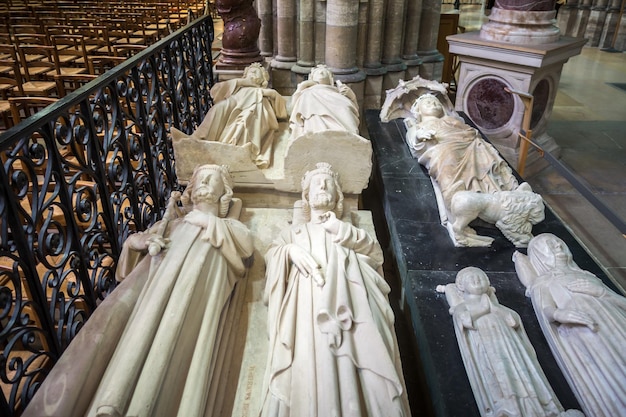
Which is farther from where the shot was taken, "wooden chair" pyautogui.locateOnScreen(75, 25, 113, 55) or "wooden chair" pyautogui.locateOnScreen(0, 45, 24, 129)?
"wooden chair" pyautogui.locateOnScreen(75, 25, 113, 55)

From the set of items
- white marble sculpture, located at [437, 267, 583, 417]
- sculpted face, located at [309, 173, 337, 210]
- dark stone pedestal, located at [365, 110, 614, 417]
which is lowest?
dark stone pedestal, located at [365, 110, 614, 417]

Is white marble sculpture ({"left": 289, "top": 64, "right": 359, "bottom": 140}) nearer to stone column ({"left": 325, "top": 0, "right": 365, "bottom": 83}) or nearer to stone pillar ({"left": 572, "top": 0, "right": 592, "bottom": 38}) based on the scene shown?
stone column ({"left": 325, "top": 0, "right": 365, "bottom": 83})

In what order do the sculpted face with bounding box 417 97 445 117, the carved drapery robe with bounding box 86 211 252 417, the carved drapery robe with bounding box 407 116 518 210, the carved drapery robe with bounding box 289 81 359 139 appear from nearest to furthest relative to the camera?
the carved drapery robe with bounding box 86 211 252 417 → the carved drapery robe with bounding box 407 116 518 210 → the carved drapery robe with bounding box 289 81 359 139 → the sculpted face with bounding box 417 97 445 117

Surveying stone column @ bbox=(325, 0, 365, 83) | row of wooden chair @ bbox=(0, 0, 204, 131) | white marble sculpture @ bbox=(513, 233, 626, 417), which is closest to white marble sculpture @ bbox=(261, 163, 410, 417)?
white marble sculpture @ bbox=(513, 233, 626, 417)

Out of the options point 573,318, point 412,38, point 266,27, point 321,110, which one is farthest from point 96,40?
point 573,318

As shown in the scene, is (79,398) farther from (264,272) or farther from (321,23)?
(321,23)

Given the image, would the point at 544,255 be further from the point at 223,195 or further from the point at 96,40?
the point at 96,40

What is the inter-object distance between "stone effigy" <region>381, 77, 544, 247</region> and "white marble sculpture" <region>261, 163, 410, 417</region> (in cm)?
85

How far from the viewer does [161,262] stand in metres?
1.99

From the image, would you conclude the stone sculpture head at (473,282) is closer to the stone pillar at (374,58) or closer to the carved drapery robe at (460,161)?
the carved drapery robe at (460,161)

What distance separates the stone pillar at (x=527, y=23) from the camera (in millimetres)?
4723

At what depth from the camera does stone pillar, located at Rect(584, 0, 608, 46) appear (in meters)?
10.9

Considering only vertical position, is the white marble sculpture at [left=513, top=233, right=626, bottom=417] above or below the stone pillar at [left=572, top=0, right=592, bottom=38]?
A: below

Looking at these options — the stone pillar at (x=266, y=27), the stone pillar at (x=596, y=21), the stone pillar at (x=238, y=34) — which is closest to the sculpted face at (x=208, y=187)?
the stone pillar at (x=238, y=34)
